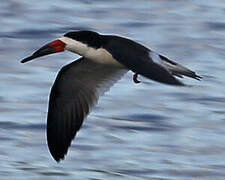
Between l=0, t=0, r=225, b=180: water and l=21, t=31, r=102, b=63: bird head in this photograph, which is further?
l=0, t=0, r=225, b=180: water

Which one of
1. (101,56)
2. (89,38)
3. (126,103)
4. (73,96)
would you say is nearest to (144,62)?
(101,56)

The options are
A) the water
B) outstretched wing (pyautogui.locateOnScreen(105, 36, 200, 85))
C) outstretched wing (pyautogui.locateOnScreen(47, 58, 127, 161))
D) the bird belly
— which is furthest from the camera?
the water

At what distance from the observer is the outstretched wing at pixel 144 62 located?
9.23 meters

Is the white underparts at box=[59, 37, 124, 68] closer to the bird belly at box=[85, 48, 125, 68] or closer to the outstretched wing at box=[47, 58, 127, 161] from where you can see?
the bird belly at box=[85, 48, 125, 68]

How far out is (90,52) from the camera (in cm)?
1030

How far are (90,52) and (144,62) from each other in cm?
71

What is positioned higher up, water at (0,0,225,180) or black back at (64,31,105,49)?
black back at (64,31,105,49)

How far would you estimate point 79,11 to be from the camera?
735 inches

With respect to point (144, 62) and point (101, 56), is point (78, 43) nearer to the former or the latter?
point (101, 56)

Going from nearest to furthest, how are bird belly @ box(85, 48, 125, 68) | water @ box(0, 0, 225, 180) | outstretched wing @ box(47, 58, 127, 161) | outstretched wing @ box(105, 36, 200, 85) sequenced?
1. outstretched wing @ box(105, 36, 200, 85)
2. bird belly @ box(85, 48, 125, 68)
3. outstretched wing @ box(47, 58, 127, 161)
4. water @ box(0, 0, 225, 180)

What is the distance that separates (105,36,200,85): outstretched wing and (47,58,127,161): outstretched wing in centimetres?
82

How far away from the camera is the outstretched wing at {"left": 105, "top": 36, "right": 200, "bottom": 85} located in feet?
30.3

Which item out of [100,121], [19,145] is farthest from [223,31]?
[19,145]

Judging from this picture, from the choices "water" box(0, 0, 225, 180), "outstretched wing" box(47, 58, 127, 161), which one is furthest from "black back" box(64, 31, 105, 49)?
"water" box(0, 0, 225, 180)
